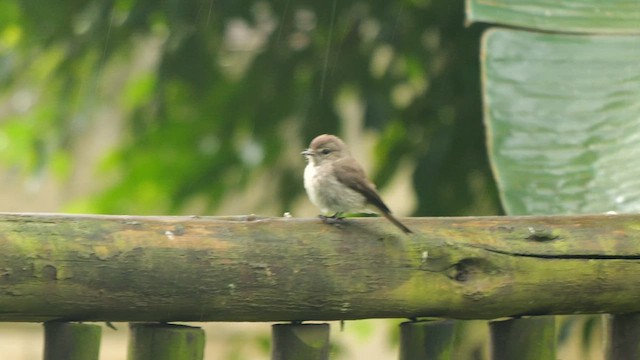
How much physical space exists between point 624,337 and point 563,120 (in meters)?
1.04

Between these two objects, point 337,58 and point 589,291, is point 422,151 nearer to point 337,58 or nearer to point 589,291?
point 337,58

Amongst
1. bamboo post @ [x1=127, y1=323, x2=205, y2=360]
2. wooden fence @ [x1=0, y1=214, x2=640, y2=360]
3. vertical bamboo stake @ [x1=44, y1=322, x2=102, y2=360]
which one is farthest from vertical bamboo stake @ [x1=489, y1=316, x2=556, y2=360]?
vertical bamboo stake @ [x1=44, y1=322, x2=102, y2=360]

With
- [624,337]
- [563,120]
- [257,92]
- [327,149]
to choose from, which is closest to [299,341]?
[624,337]

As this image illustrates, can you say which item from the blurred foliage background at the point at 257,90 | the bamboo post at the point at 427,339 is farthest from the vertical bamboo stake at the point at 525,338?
the blurred foliage background at the point at 257,90

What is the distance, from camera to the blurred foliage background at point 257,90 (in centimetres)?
538

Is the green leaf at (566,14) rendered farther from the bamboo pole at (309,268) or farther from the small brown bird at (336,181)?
the bamboo pole at (309,268)

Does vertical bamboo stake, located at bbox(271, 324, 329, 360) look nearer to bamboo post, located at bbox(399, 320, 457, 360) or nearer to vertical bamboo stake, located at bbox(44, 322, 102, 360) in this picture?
bamboo post, located at bbox(399, 320, 457, 360)

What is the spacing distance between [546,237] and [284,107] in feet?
10.5

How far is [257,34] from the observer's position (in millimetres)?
5676

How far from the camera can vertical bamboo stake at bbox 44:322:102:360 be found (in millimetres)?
2129

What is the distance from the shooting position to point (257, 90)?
5.61 m

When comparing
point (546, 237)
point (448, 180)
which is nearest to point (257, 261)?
point (546, 237)

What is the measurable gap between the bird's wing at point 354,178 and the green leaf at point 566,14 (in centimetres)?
71

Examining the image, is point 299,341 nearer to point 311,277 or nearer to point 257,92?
point 311,277
